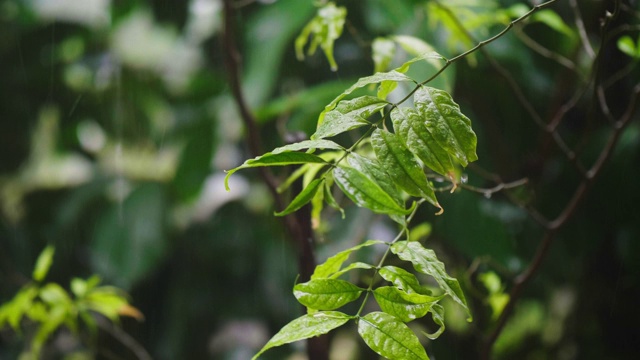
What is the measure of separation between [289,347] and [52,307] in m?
0.35

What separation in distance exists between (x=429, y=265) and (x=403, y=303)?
2cm

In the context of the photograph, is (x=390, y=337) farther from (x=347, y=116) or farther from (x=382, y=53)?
(x=382, y=53)

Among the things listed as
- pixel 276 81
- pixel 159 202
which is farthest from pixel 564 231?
pixel 159 202

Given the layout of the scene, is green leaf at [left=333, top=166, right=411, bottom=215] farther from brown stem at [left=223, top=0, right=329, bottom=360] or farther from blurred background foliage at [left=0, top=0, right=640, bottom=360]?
blurred background foliage at [left=0, top=0, right=640, bottom=360]

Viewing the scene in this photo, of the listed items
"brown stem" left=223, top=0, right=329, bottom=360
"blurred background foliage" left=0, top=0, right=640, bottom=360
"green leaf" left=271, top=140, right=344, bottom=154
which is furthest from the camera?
"blurred background foliage" left=0, top=0, right=640, bottom=360

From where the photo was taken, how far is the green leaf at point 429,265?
240 millimetres

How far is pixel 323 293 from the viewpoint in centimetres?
25

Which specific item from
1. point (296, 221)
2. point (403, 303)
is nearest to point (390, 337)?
point (403, 303)

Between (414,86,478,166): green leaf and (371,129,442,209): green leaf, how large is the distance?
1cm

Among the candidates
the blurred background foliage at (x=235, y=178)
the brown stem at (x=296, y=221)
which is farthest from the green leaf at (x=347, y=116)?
the blurred background foliage at (x=235, y=178)

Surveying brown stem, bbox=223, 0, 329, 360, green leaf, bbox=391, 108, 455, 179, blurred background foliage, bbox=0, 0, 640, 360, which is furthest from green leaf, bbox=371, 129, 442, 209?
blurred background foliage, bbox=0, 0, 640, 360

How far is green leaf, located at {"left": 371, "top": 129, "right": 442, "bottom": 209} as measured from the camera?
0.77ft

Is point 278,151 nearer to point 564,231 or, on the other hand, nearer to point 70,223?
point 564,231

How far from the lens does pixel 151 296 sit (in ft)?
3.57
